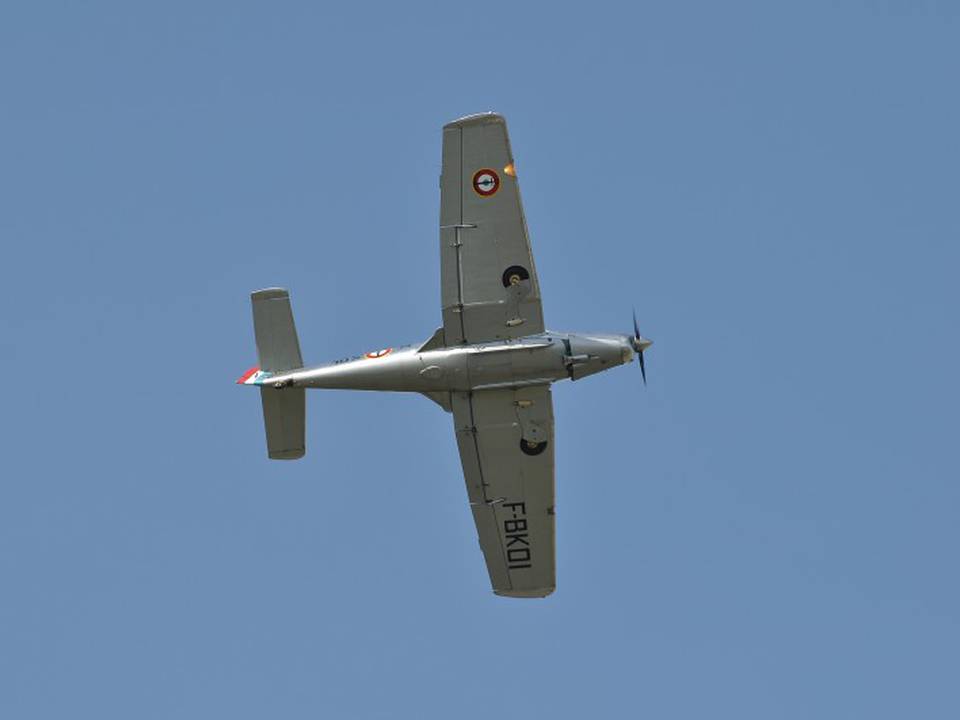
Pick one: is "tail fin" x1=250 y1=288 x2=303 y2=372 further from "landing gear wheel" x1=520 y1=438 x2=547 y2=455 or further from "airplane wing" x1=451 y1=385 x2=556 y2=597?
"landing gear wheel" x1=520 y1=438 x2=547 y2=455

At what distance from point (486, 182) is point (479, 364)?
123 inches

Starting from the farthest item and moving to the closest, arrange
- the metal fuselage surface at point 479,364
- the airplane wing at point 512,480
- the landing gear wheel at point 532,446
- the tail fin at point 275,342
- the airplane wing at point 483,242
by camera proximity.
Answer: the landing gear wheel at point 532,446
the airplane wing at point 512,480
the tail fin at point 275,342
the metal fuselage surface at point 479,364
the airplane wing at point 483,242

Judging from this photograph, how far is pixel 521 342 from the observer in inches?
1393

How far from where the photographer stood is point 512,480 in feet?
122

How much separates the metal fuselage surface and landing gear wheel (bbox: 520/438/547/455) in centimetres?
156

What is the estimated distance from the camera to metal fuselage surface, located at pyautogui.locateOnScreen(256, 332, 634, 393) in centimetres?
3534

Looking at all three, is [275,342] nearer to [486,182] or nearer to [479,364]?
[479,364]

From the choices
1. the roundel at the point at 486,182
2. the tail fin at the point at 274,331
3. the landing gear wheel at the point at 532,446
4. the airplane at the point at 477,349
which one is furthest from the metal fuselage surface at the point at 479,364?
the roundel at the point at 486,182

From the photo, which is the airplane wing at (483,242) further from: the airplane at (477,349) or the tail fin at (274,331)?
the tail fin at (274,331)

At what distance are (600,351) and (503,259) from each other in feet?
7.48

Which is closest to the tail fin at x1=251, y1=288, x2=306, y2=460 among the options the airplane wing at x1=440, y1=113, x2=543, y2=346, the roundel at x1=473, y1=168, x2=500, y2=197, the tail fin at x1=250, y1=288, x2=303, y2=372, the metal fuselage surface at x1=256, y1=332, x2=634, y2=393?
the tail fin at x1=250, y1=288, x2=303, y2=372

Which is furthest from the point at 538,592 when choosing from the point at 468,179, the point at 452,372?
the point at 468,179

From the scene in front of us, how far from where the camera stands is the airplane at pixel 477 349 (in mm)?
34938

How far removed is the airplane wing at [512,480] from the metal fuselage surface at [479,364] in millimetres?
613
